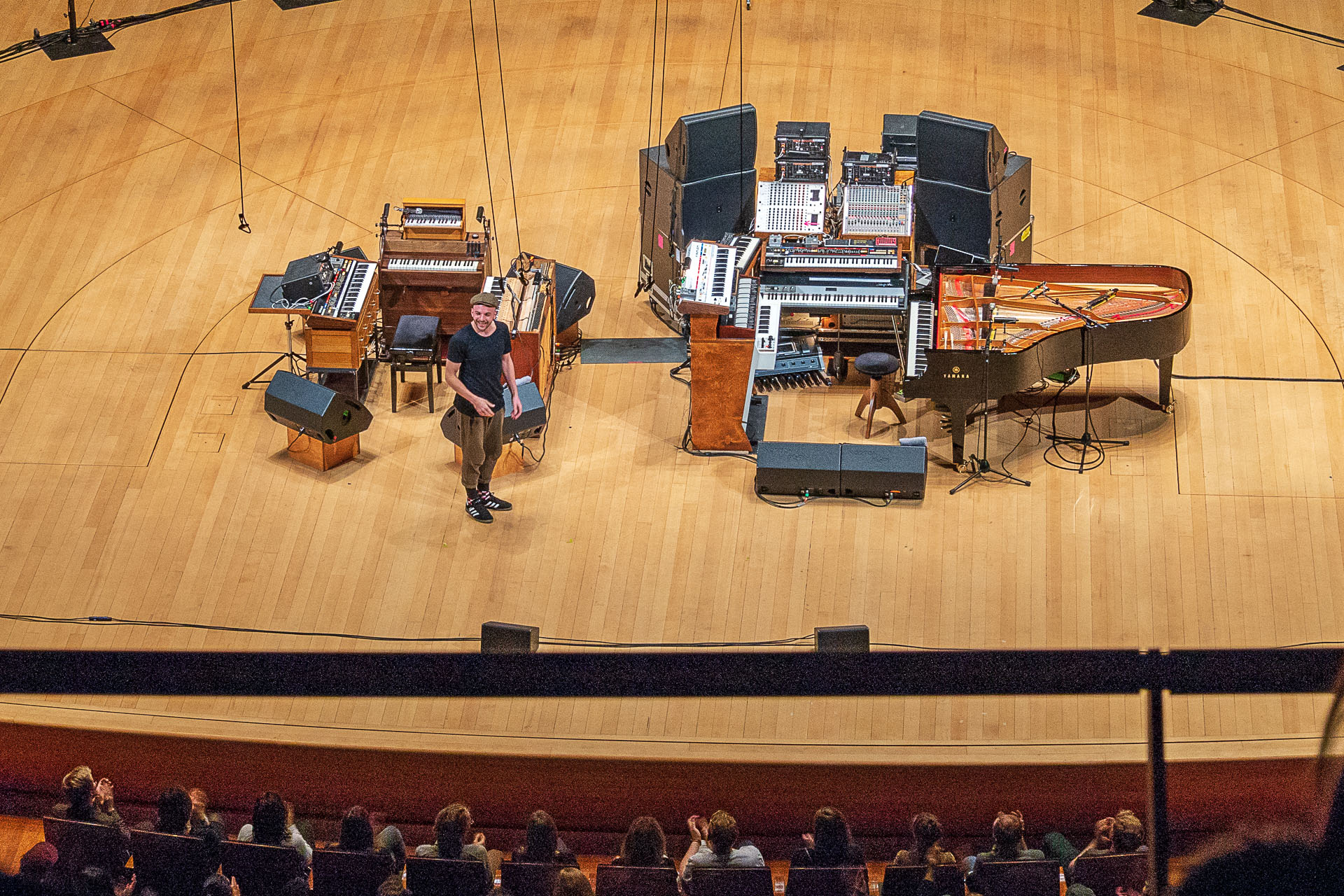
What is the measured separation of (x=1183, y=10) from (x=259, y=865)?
33.8ft

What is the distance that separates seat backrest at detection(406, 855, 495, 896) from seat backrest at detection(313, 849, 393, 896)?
0.28 ft

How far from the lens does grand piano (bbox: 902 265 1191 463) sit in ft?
23.7

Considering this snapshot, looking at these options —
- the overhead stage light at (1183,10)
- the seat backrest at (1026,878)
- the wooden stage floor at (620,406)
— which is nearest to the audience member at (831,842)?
the seat backrest at (1026,878)

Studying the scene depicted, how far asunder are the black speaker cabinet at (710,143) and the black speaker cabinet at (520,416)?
1.97m

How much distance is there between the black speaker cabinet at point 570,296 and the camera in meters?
8.37

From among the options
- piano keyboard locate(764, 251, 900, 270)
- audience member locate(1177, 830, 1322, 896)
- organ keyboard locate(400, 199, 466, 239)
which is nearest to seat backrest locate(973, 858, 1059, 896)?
audience member locate(1177, 830, 1322, 896)

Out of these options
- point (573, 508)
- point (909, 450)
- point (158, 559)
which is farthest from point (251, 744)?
point (909, 450)

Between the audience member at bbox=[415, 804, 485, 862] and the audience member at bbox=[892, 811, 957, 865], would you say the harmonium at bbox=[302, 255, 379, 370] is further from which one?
the audience member at bbox=[892, 811, 957, 865]

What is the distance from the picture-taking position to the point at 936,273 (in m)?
7.88

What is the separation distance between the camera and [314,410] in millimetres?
7414

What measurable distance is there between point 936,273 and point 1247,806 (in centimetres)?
337

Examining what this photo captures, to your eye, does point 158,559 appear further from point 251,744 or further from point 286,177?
point 286,177

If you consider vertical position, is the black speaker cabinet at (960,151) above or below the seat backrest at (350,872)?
above

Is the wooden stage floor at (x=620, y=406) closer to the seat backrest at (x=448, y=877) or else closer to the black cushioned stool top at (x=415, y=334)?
the black cushioned stool top at (x=415, y=334)
